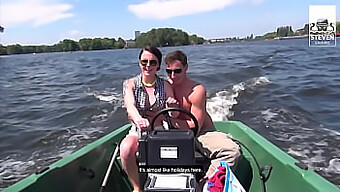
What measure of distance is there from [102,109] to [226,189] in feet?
23.4

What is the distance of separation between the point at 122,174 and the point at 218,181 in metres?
1.02

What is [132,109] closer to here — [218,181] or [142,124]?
[142,124]

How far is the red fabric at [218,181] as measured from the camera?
2014 mm

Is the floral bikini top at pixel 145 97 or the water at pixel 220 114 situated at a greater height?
the floral bikini top at pixel 145 97

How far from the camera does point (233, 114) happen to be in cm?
741

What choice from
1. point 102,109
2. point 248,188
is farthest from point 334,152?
point 102,109

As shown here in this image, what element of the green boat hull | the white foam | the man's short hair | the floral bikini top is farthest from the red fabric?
the white foam

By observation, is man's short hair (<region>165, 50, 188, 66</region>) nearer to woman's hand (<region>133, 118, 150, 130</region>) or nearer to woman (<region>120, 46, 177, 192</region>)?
woman (<region>120, 46, 177, 192</region>)

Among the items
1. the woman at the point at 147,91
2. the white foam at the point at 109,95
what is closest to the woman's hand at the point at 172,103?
the woman at the point at 147,91

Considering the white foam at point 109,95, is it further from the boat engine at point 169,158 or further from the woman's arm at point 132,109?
the boat engine at point 169,158

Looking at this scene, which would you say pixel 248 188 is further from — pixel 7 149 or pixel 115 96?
pixel 115 96

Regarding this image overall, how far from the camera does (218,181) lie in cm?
203

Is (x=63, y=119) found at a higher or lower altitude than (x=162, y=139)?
lower

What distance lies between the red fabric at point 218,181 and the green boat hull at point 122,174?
0.93 ft
